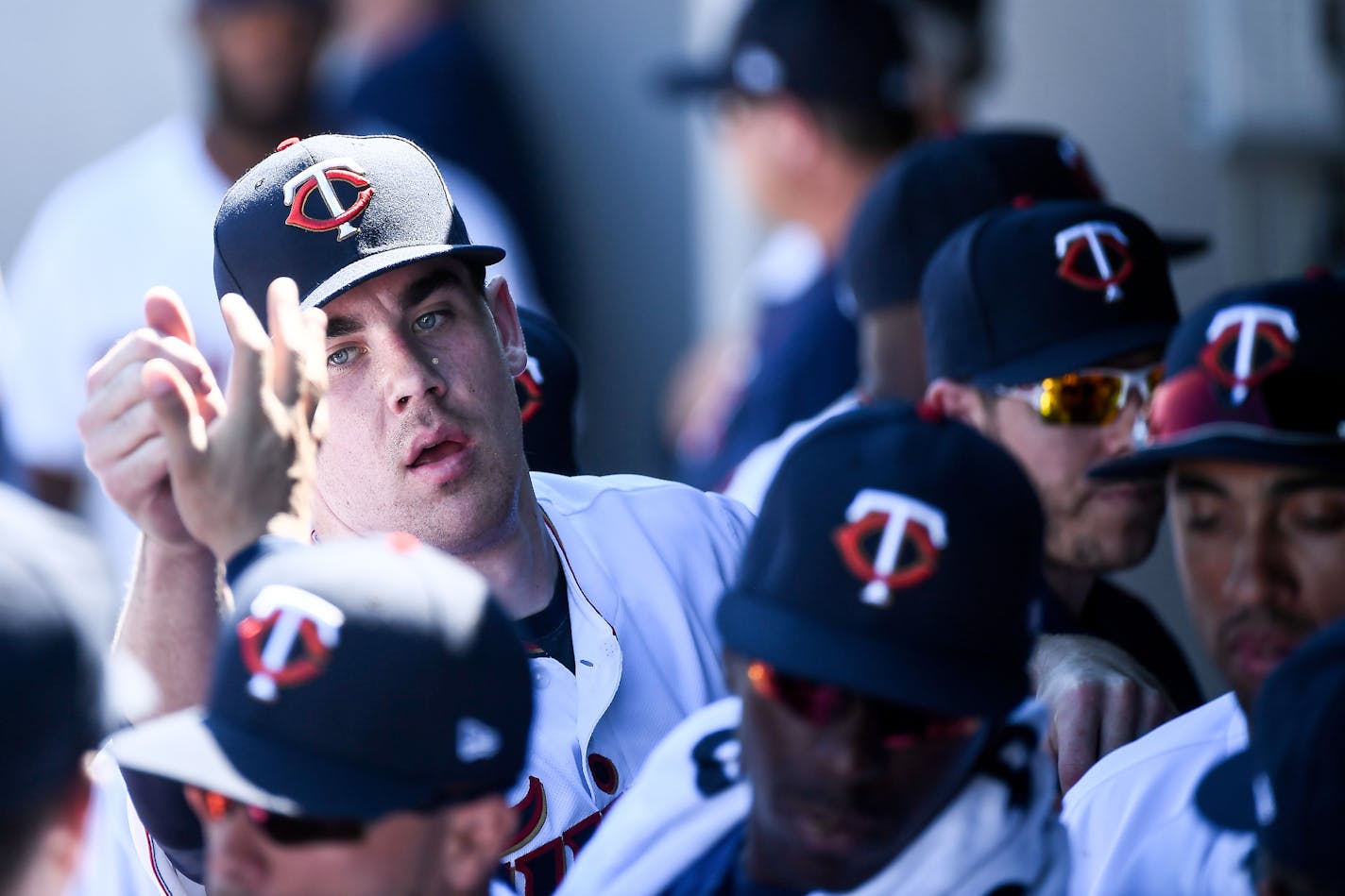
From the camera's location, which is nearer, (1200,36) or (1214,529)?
(1214,529)

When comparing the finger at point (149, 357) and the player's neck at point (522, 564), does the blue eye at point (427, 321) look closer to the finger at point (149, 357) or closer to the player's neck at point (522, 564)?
the player's neck at point (522, 564)

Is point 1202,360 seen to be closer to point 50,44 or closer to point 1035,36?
point 1035,36

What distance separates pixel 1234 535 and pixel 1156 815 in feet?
1.23

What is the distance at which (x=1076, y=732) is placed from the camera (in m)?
2.78

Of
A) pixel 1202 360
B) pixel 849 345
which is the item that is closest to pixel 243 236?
pixel 1202 360

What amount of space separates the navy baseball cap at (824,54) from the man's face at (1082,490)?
2435 mm

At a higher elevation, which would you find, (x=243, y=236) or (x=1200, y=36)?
(x=243, y=236)

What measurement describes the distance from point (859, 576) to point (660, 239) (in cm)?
556

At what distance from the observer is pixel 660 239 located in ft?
25.0

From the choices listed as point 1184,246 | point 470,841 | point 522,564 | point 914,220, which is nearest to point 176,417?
point 470,841

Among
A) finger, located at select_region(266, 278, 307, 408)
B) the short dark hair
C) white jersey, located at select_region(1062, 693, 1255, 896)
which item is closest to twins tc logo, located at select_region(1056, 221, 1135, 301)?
white jersey, located at select_region(1062, 693, 1255, 896)

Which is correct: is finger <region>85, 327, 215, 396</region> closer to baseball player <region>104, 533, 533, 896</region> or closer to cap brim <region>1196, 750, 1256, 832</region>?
baseball player <region>104, 533, 533, 896</region>

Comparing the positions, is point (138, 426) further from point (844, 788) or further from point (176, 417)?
point (844, 788)

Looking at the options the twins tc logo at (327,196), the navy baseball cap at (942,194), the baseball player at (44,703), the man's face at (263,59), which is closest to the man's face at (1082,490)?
the navy baseball cap at (942,194)
